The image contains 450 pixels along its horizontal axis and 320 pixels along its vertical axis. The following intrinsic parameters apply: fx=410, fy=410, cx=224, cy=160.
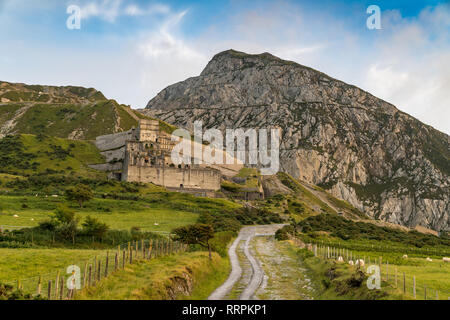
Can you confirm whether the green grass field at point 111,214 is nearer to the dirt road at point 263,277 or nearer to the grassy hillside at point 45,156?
the dirt road at point 263,277

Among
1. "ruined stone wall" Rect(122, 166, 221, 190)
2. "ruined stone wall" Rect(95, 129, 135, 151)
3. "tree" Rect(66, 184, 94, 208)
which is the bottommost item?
"tree" Rect(66, 184, 94, 208)

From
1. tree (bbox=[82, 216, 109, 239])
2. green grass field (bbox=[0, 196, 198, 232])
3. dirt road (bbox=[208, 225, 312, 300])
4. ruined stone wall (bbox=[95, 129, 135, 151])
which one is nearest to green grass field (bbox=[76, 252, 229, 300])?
dirt road (bbox=[208, 225, 312, 300])

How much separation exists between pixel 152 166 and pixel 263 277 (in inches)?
4140

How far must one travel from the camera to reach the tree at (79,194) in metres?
84.9

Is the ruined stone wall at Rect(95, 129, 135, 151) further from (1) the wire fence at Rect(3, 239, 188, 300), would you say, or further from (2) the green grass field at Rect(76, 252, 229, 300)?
(2) the green grass field at Rect(76, 252, 229, 300)

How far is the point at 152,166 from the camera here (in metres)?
133

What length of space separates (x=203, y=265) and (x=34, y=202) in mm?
66611

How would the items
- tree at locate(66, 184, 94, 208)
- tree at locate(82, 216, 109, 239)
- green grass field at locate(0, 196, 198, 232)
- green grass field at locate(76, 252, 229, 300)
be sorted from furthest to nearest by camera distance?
tree at locate(66, 184, 94, 208)
green grass field at locate(0, 196, 198, 232)
tree at locate(82, 216, 109, 239)
green grass field at locate(76, 252, 229, 300)

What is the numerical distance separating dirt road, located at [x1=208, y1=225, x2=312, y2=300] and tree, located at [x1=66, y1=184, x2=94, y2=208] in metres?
45.9

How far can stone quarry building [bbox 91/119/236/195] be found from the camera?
132 meters

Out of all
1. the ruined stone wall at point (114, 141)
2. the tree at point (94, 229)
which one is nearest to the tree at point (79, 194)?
the tree at point (94, 229)

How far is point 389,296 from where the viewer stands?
18.4 metres
